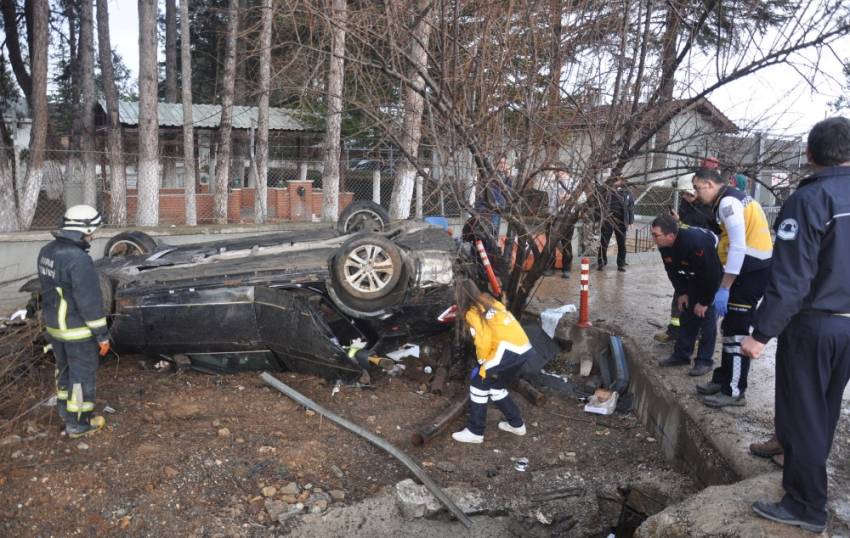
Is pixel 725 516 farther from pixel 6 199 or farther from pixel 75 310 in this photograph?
pixel 6 199

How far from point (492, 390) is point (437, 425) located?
49 centimetres

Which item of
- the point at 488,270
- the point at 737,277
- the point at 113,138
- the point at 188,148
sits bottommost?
the point at 488,270

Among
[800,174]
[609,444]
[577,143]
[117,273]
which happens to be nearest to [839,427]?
[609,444]

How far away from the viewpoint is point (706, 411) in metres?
4.29

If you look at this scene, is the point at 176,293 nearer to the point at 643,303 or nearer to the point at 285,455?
the point at 285,455

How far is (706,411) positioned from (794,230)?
2.04m

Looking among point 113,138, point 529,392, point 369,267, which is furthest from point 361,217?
point 113,138

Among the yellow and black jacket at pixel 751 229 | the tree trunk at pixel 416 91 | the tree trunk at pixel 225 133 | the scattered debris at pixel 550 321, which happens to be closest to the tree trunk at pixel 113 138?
the tree trunk at pixel 225 133

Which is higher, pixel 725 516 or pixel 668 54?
pixel 668 54

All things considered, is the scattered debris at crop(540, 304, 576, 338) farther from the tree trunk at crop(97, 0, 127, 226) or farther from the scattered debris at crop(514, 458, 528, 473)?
the tree trunk at crop(97, 0, 127, 226)

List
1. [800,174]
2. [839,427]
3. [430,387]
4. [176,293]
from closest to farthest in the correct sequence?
[839,427]
[800,174]
[176,293]
[430,387]

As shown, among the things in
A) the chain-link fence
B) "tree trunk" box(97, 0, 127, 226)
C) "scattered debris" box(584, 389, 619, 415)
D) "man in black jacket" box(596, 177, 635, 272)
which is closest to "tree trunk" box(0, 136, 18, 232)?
the chain-link fence

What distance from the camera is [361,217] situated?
6965 millimetres

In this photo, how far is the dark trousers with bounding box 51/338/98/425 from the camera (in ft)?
13.7
